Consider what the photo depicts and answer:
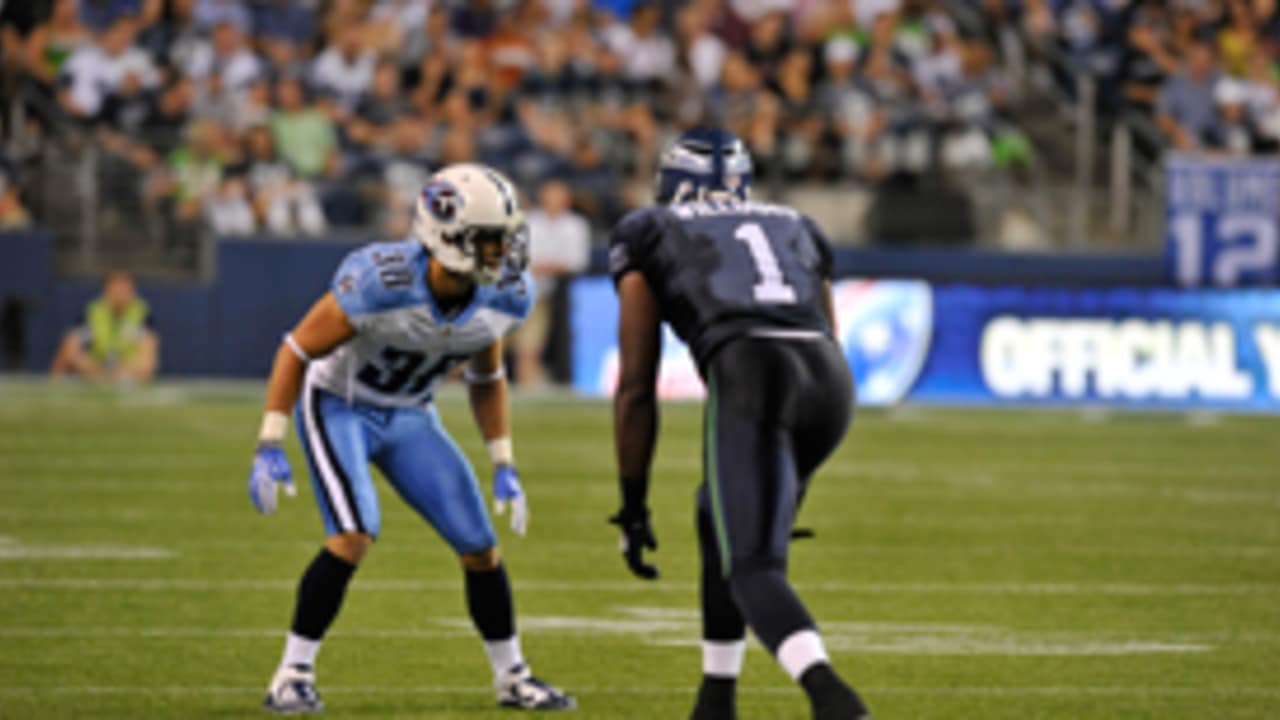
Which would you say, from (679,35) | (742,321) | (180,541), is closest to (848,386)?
(742,321)

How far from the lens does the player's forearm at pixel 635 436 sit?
5.66 metres

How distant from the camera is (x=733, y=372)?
5520mm

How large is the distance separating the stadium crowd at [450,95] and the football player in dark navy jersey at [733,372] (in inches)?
583

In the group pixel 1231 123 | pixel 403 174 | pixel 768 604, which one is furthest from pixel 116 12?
pixel 768 604

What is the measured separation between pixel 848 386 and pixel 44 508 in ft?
21.6

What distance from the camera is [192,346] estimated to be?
820 inches

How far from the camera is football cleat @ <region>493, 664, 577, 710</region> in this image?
6.52m

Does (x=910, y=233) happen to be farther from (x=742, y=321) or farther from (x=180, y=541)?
(x=742, y=321)

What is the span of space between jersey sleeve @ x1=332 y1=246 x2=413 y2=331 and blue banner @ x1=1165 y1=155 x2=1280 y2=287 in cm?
1433

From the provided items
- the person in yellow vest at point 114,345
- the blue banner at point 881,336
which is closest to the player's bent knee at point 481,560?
the blue banner at point 881,336

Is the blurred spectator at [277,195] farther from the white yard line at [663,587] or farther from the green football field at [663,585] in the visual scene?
the white yard line at [663,587]

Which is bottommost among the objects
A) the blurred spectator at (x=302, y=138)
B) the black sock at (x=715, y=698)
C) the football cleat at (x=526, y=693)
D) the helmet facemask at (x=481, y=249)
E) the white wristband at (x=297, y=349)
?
the blurred spectator at (x=302, y=138)

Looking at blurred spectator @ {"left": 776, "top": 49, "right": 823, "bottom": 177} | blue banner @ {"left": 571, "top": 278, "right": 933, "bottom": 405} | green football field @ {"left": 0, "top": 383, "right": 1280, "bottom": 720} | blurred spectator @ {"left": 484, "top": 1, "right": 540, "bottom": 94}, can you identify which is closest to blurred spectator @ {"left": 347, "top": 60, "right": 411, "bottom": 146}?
blurred spectator @ {"left": 484, "top": 1, "right": 540, "bottom": 94}

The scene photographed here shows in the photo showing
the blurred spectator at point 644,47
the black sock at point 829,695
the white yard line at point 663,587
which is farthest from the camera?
the blurred spectator at point 644,47
